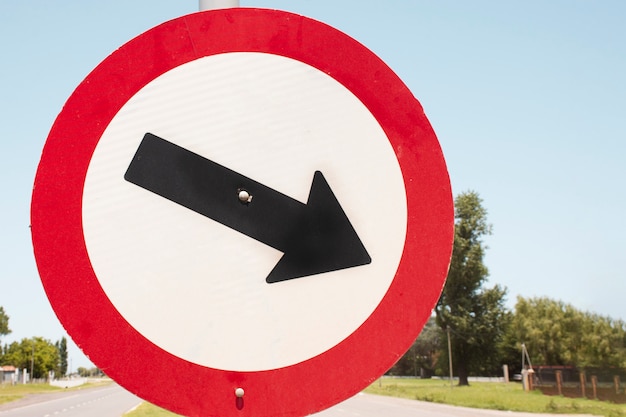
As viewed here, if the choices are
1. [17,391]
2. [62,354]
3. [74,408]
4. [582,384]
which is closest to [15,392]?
[17,391]

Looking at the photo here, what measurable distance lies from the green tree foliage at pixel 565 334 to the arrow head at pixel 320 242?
6596 cm

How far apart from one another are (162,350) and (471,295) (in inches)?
2114

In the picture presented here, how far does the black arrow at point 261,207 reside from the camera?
4.79ft

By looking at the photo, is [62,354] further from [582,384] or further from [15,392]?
[582,384]

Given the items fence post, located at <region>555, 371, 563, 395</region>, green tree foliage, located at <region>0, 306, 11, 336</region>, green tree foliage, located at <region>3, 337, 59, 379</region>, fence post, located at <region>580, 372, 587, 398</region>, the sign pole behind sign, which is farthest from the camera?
green tree foliage, located at <region>3, 337, 59, 379</region>

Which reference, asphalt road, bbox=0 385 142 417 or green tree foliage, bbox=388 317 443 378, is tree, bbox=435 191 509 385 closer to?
asphalt road, bbox=0 385 142 417

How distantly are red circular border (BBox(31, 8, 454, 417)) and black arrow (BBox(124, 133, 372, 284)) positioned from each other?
0.42ft

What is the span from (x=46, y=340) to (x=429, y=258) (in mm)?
126315

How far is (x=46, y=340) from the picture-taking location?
117 m

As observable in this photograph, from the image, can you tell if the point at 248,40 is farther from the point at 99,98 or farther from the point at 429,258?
the point at 429,258

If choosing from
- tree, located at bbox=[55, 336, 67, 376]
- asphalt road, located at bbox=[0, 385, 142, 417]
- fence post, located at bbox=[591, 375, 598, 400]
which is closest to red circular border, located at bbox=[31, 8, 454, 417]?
asphalt road, located at bbox=[0, 385, 142, 417]

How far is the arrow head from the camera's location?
144 centimetres

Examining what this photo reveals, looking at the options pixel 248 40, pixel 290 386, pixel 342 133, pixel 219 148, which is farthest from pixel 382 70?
pixel 290 386

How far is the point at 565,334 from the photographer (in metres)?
71.6
